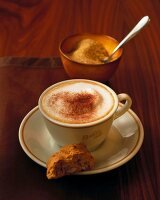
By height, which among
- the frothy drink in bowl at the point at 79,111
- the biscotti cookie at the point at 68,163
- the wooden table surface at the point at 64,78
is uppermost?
the frothy drink in bowl at the point at 79,111

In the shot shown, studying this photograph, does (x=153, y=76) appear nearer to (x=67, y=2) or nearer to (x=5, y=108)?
(x=5, y=108)

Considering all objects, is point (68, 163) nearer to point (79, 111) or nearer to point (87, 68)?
point (79, 111)

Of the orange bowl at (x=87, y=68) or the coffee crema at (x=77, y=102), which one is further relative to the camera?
the orange bowl at (x=87, y=68)

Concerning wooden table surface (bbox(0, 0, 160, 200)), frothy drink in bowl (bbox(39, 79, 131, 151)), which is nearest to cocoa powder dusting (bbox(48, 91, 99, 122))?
frothy drink in bowl (bbox(39, 79, 131, 151))

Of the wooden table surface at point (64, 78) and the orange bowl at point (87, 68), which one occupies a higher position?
the orange bowl at point (87, 68)

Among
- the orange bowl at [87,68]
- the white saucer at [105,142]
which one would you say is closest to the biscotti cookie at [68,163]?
the white saucer at [105,142]

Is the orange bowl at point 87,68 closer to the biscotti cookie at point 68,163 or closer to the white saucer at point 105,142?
the white saucer at point 105,142

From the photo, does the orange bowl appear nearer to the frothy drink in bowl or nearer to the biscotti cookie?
the frothy drink in bowl

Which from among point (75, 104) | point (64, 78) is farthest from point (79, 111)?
point (64, 78)
